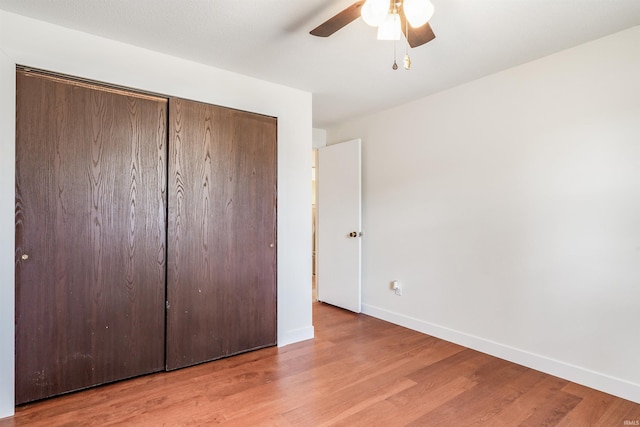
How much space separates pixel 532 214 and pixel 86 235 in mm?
3171

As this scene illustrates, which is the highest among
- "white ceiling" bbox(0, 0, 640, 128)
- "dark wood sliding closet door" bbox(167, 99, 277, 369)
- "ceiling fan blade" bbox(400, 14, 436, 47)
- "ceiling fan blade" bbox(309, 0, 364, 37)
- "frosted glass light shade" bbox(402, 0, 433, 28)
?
"white ceiling" bbox(0, 0, 640, 128)

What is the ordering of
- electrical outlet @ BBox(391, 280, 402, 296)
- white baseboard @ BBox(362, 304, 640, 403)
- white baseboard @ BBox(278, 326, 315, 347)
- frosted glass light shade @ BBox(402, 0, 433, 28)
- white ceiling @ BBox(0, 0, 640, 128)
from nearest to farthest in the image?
frosted glass light shade @ BBox(402, 0, 433, 28)
white ceiling @ BBox(0, 0, 640, 128)
white baseboard @ BBox(362, 304, 640, 403)
white baseboard @ BBox(278, 326, 315, 347)
electrical outlet @ BBox(391, 280, 402, 296)

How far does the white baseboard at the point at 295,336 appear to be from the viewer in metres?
3.00

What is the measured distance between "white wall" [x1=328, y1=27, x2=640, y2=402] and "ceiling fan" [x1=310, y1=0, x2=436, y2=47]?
1.42m

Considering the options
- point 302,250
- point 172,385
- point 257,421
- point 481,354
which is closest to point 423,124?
point 302,250

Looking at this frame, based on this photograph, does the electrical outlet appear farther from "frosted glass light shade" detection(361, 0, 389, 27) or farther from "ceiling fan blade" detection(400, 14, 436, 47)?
"frosted glass light shade" detection(361, 0, 389, 27)

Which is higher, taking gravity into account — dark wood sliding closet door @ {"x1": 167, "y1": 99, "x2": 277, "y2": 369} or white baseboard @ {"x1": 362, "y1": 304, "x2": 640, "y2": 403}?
dark wood sliding closet door @ {"x1": 167, "y1": 99, "x2": 277, "y2": 369}

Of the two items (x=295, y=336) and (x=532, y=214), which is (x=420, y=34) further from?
(x=295, y=336)

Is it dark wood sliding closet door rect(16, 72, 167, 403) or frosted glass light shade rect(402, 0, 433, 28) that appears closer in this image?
frosted glass light shade rect(402, 0, 433, 28)

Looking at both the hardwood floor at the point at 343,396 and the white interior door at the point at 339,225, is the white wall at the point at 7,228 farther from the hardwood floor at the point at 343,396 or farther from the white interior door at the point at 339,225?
the white interior door at the point at 339,225

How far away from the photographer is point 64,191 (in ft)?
6.89

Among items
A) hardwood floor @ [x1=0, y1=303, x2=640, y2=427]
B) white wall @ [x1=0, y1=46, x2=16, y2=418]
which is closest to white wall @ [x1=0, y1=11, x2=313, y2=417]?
white wall @ [x1=0, y1=46, x2=16, y2=418]

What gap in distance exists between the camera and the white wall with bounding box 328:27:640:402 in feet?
7.09

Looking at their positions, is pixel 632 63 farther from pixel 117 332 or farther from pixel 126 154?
pixel 117 332
